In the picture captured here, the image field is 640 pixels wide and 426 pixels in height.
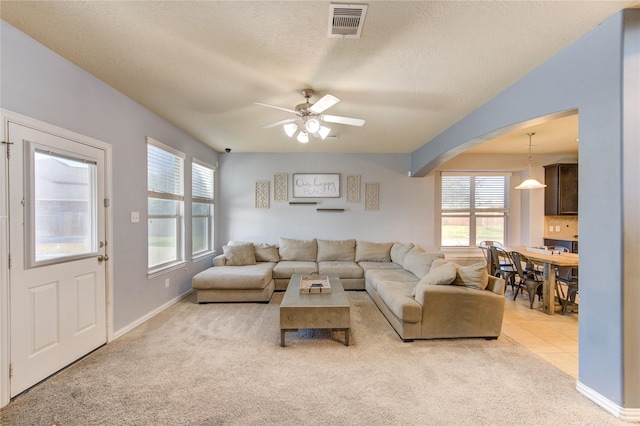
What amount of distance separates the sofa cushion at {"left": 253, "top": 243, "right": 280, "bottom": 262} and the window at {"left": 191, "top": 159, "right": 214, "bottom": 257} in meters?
1.00

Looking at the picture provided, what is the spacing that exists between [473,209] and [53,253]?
6852 millimetres

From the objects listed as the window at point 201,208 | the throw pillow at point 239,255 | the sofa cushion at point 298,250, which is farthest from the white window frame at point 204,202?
the sofa cushion at point 298,250

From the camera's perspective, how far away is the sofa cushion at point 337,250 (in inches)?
212

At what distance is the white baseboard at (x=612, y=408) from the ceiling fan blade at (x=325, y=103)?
9.67 feet

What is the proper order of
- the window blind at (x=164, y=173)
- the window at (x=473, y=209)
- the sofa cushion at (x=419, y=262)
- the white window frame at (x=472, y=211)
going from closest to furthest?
the window blind at (x=164, y=173) → the sofa cushion at (x=419, y=262) → the white window frame at (x=472, y=211) → the window at (x=473, y=209)

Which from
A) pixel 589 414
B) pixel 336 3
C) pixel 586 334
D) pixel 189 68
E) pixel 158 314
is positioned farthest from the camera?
pixel 158 314

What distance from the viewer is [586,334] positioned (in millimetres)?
1995

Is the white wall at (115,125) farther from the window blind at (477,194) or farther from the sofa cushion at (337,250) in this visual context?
the window blind at (477,194)

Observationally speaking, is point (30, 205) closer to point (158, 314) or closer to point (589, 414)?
point (158, 314)

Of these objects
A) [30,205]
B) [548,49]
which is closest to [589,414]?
[548,49]

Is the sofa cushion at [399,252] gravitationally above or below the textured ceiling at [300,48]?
below

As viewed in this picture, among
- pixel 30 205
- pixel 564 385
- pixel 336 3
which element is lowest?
pixel 564 385

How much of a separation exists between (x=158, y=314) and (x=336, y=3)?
3964mm

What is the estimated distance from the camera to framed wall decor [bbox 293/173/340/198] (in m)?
5.75
